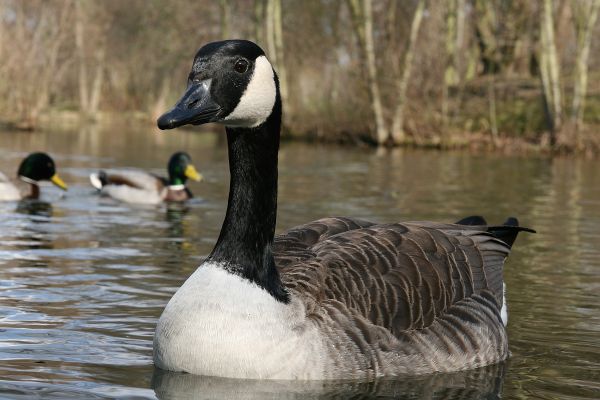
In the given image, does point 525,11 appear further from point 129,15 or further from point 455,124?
point 129,15

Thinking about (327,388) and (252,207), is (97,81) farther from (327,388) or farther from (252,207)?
(327,388)

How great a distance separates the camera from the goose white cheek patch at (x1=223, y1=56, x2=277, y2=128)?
20.0 ft

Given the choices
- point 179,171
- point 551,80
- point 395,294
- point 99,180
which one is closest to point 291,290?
point 395,294

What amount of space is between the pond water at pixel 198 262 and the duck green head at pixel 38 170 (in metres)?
0.38

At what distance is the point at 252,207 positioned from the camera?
256 inches

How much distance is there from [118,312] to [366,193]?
11749mm

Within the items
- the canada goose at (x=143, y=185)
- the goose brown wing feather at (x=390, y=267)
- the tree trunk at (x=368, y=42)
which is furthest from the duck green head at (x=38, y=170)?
the tree trunk at (x=368, y=42)

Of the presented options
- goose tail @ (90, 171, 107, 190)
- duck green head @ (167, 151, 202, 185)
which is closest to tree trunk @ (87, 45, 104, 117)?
duck green head @ (167, 151, 202, 185)

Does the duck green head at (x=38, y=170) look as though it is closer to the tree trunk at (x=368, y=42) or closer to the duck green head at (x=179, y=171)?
the duck green head at (x=179, y=171)

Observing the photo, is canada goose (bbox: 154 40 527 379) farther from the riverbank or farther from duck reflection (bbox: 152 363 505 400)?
the riverbank

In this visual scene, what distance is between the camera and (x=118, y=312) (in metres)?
8.76

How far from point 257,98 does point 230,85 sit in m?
0.21

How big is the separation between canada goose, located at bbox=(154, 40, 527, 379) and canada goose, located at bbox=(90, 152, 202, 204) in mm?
10934

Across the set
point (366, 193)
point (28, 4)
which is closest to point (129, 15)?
point (28, 4)
